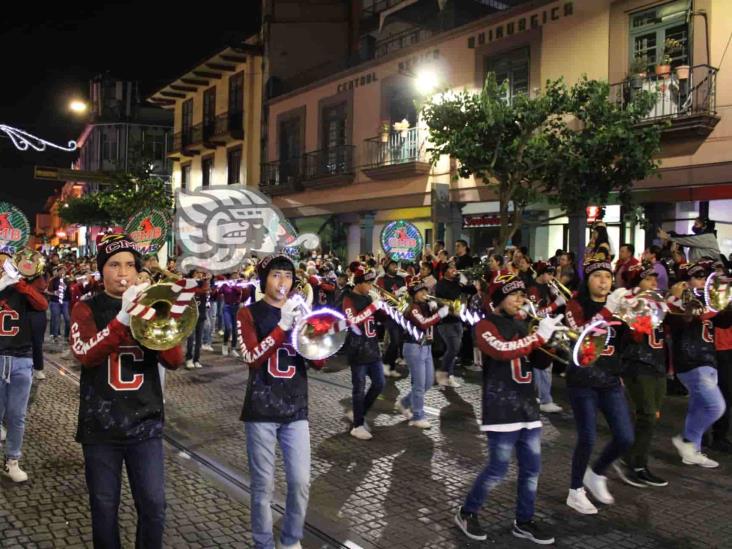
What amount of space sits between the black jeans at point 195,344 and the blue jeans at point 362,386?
5.10 meters

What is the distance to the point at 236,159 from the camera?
102 feet

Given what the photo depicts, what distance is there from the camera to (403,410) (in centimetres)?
837

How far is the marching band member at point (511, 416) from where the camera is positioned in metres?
4.55

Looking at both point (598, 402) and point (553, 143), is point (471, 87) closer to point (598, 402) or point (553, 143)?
point (553, 143)

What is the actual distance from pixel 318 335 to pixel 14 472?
3.37m

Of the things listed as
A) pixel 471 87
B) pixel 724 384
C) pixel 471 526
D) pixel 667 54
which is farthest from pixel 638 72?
pixel 471 526

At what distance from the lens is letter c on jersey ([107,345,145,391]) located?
3557 millimetres

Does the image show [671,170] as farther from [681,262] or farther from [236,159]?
[236,159]

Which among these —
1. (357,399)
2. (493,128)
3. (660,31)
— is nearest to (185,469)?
(357,399)

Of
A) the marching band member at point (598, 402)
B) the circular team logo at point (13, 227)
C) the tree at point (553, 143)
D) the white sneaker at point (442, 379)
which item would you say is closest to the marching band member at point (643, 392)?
the marching band member at point (598, 402)

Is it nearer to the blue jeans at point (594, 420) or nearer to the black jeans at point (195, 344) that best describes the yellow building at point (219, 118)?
the black jeans at point (195, 344)

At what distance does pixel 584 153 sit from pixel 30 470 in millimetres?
10659

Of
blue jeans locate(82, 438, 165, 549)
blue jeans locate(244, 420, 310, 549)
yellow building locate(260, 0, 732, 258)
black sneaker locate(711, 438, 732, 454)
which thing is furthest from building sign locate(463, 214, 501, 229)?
blue jeans locate(82, 438, 165, 549)

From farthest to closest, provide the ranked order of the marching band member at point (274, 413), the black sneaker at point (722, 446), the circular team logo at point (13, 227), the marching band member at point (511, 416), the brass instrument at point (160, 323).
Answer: the circular team logo at point (13, 227), the black sneaker at point (722, 446), the marching band member at point (511, 416), the marching band member at point (274, 413), the brass instrument at point (160, 323)
